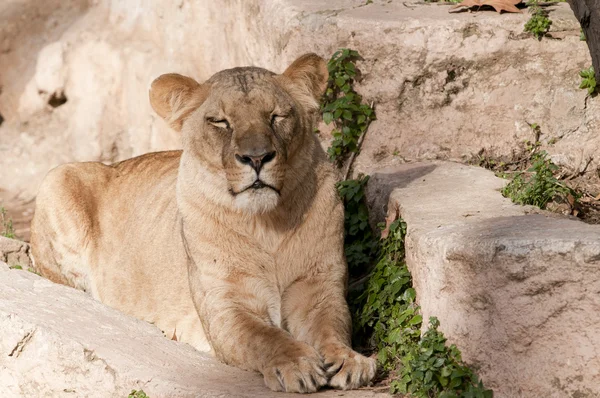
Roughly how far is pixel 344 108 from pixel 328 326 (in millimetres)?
2230

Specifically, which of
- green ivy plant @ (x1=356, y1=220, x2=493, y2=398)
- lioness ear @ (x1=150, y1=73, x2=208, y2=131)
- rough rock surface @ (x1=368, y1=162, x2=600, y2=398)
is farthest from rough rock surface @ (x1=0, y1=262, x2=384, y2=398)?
lioness ear @ (x1=150, y1=73, x2=208, y2=131)

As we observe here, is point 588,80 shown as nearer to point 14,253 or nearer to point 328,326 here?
point 328,326

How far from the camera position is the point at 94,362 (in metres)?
4.52

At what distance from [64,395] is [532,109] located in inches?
137

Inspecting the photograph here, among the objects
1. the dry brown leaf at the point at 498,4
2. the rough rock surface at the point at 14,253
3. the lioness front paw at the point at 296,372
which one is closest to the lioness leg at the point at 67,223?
the rough rock surface at the point at 14,253

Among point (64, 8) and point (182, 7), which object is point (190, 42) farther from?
point (64, 8)

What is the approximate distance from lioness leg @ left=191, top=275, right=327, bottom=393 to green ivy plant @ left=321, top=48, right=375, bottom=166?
75.9 inches

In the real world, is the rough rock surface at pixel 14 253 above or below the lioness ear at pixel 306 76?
below

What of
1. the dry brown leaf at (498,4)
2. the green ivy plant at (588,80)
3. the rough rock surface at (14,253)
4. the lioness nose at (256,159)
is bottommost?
the rough rock surface at (14,253)

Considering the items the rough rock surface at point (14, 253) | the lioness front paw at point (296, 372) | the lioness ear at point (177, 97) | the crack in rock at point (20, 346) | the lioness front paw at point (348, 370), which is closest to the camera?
the lioness front paw at point (296, 372)

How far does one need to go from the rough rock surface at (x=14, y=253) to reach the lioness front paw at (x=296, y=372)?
10.9 feet

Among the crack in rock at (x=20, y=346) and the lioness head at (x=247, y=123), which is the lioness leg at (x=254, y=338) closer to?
the lioness head at (x=247, y=123)

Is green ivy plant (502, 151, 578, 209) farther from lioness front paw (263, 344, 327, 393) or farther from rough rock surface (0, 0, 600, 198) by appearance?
lioness front paw (263, 344, 327, 393)

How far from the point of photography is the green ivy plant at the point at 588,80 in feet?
20.5
